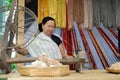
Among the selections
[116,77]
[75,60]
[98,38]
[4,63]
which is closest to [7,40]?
[4,63]

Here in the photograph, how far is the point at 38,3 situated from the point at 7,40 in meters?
2.03

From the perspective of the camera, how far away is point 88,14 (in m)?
4.93

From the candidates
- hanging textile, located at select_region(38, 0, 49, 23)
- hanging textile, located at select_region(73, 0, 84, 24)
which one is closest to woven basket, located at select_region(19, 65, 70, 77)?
hanging textile, located at select_region(38, 0, 49, 23)

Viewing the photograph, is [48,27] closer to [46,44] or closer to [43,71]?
[46,44]

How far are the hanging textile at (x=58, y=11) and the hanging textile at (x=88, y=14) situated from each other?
39 cm

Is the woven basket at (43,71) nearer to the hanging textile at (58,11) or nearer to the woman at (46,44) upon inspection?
the woman at (46,44)

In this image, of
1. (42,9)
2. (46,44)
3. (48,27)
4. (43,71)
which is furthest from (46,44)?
(43,71)

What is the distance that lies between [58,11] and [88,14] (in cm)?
56

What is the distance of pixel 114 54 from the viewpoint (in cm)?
515

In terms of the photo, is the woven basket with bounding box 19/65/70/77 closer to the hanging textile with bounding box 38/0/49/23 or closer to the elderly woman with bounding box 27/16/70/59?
the elderly woman with bounding box 27/16/70/59

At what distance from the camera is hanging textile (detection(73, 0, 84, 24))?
16.0ft

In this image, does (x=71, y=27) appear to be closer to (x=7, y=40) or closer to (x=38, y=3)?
(x=38, y=3)

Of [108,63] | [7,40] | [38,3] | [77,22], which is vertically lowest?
[108,63]

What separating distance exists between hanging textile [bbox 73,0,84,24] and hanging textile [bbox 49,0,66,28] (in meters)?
0.21
